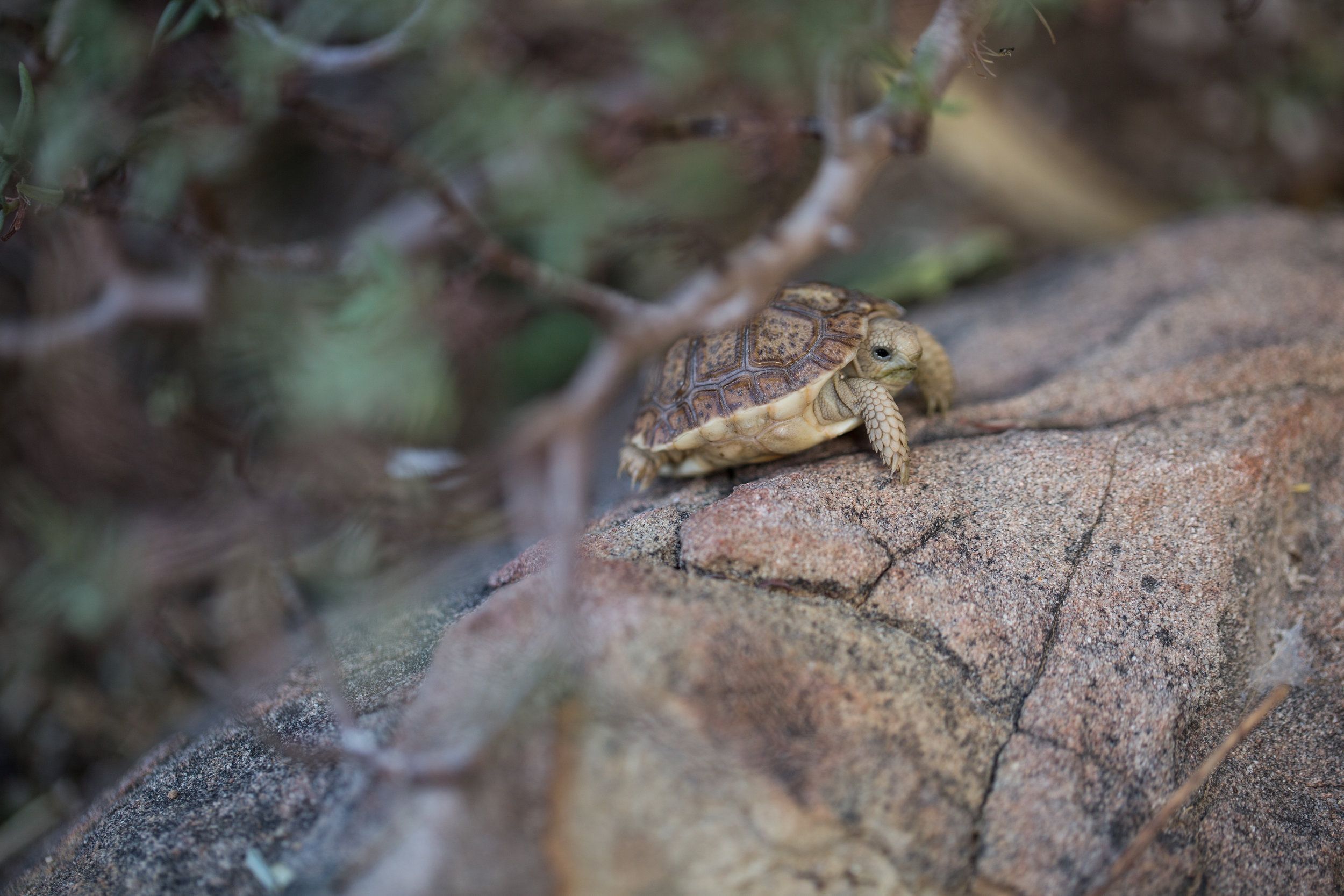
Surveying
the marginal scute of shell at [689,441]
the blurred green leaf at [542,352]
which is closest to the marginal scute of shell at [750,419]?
the marginal scute of shell at [689,441]

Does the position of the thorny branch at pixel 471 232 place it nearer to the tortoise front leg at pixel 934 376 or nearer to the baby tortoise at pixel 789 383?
the baby tortoise at pixel 789 383

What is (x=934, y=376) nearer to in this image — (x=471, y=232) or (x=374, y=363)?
(x=471, y=232)

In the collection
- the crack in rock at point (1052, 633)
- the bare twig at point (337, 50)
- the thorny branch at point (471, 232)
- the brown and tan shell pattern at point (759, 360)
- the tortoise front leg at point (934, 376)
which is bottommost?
the crack in rock at point (1052, 633)

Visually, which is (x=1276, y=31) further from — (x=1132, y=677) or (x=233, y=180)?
(x=233, y=180)

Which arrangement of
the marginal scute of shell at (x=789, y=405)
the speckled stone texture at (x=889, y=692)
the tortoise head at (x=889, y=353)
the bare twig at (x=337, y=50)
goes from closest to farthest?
the speckled stone texture at (x=889, y=692) → the marginal scute of shell at (x=789, y=405) → the tortoise head at (x=889, y=353) → the bare twig at (x=337, y=50)

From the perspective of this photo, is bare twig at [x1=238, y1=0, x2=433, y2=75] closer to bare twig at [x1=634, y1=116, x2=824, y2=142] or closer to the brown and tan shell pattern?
bare twig at [x1=634, y1=116, x2=824, y2=142]

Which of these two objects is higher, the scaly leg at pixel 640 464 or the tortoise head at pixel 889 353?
the tortoise head at pixel 889 353

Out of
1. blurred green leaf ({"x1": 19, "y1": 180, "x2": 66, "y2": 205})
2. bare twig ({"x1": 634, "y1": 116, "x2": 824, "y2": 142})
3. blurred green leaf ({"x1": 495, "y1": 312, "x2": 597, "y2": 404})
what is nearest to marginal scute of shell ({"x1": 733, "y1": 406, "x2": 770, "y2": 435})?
bare twig ({"x1": 634, "y1": 116, "x2": 824, "y2": 142})
